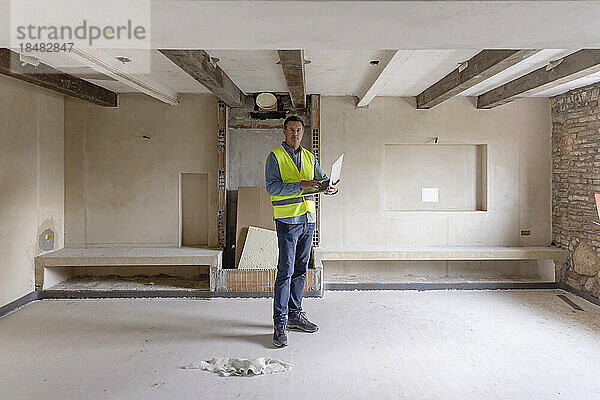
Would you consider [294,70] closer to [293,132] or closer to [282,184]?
[293,132]

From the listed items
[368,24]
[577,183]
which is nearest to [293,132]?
[368,24]

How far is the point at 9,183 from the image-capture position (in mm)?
4602

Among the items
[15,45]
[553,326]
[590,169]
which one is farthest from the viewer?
[590,169]

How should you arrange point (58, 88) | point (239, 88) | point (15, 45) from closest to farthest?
point (15, 45), point (58, 88), point (239, 88)

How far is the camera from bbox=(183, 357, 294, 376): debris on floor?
3143 mm

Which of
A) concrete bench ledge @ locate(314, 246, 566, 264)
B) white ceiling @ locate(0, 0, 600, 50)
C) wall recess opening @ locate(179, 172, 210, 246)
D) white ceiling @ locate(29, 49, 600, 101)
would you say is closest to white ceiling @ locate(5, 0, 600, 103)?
white ceiling @ locate(0, 0, 600, 50)

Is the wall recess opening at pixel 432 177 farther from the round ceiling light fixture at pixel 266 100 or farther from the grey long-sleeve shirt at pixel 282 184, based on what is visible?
the grey long-sleeve shirt at pixel 282 184

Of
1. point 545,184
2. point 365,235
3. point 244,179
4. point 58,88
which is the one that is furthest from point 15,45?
point 545,184

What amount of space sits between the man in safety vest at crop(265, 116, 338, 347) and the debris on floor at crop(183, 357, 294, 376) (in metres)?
0.34

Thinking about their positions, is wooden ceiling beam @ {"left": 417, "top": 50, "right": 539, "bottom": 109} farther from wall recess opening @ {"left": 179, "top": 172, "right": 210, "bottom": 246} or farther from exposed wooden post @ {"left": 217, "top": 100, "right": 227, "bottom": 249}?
wall recess opening @ {"left": 179, "top": 172, "right": 210, "bottom": 246}

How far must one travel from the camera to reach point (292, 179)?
3812 millimetres

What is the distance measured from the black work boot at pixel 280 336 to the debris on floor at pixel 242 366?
0.27 meters

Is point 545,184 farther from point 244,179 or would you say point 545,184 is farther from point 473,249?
point 244,179

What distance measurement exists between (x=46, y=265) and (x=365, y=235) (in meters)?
3.57
